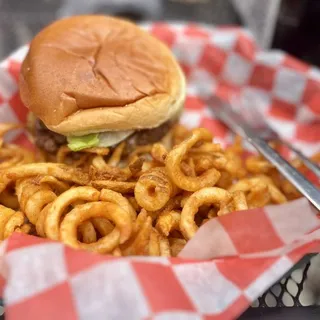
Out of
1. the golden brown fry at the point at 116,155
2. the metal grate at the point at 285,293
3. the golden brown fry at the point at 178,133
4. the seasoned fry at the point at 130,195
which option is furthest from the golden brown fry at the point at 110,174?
the metal grate at the point at 285,293

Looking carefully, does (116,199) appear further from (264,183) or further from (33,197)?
(264,183)

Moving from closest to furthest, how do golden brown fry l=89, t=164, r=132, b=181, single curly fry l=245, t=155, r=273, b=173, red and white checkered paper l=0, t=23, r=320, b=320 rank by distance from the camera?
red and white checkered paper l=0, t=23, r=320, b=320 → golden brown fry l=89, t=164, r=132, b=181 → single curly fry l=245, t=155, r=273, b=173

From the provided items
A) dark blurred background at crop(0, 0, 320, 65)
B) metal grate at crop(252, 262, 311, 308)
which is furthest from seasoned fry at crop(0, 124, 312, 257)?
dark blurred background at crop(0, 0, 320, 65)

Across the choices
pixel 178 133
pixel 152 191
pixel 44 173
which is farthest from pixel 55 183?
pixel 178 133

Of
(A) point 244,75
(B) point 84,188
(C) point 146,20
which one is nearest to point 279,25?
(A) point 244,75

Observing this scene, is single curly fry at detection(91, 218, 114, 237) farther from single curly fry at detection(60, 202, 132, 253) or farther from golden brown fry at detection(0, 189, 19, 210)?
golden brown fry at detection(0, 189, 19, 210)

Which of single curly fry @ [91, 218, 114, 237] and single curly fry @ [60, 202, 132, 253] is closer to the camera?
single curly fry @ [60, 202, 132, 253]

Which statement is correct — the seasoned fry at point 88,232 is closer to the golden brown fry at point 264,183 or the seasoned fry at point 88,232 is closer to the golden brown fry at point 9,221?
the golden brown fry at point 9,221
